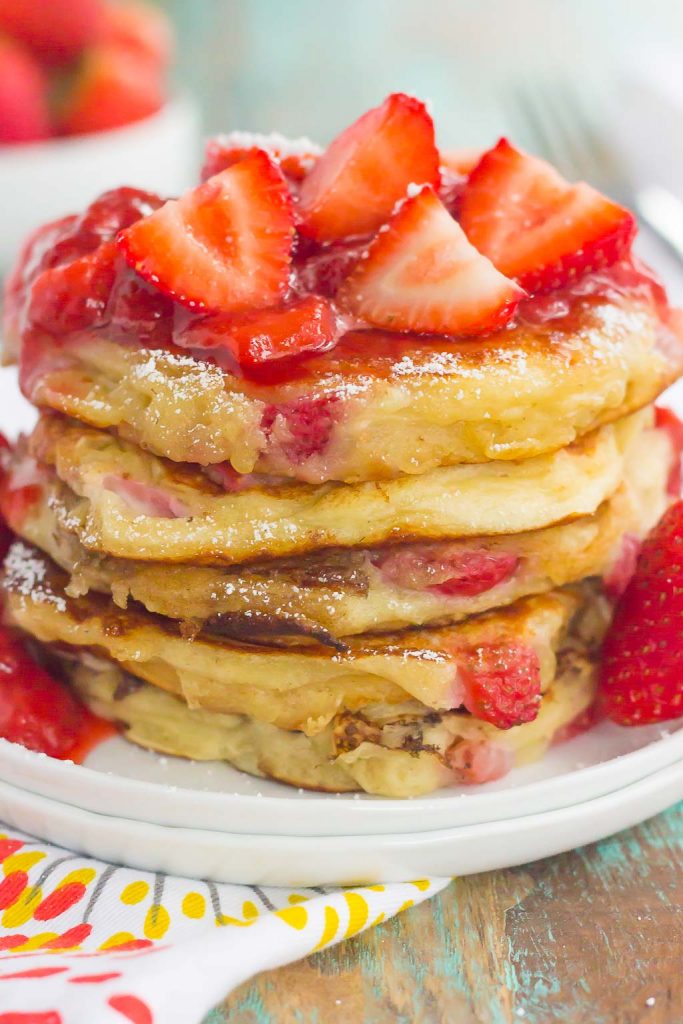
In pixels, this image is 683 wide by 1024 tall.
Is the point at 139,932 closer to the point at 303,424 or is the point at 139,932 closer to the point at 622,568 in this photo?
the point at 303,424

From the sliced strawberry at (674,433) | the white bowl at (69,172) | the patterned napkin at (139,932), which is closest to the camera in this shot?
the patterned napkin at (139,932)

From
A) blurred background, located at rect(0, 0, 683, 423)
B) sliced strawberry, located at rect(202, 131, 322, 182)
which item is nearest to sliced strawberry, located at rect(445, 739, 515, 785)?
sliced strawberry, located at rect(202, 131, 322, 182)

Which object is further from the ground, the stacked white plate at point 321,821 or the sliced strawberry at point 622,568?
the sliced strawberry at point 622,568

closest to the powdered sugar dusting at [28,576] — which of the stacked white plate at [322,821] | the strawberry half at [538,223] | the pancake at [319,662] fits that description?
the pancake at [319,662]

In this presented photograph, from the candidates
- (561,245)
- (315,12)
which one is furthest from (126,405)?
Result: (315,12)

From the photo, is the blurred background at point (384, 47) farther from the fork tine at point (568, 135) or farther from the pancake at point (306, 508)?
the pancake at point (306, 508)

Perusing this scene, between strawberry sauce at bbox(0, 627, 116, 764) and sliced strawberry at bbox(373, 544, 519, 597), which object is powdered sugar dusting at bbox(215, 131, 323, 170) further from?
strawberry sauce at bbox(0, 627, 116, 764)
